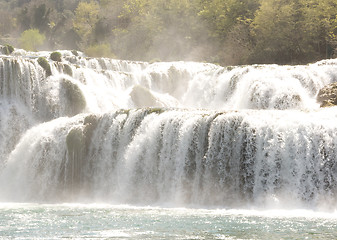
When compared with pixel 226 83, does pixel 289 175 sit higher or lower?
lower

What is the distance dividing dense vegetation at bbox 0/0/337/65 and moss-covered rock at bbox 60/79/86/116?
1930 centimetres

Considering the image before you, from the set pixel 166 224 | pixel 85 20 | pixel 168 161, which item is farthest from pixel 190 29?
pixel 166 224

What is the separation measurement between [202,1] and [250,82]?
2881 centimetres

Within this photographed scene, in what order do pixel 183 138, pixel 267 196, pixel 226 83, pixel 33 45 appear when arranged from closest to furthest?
pixel 267 196, pixel 183 138, pixel 226 83, pixel 33 45

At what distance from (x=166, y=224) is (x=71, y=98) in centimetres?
1672

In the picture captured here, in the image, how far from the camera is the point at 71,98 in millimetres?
28531

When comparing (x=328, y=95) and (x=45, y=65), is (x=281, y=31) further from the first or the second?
(x=45, y=65)

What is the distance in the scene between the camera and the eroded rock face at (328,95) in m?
24.2

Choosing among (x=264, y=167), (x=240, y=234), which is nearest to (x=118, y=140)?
(x=264, y=167)

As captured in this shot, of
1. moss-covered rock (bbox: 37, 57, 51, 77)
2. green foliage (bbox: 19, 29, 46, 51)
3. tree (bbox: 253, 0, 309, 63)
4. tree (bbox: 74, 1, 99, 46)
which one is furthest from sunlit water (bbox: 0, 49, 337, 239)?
tree (bbox: 74, 1, 99, 46)

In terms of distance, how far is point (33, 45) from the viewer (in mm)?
69000

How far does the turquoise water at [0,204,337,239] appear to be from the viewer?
11.6 meters

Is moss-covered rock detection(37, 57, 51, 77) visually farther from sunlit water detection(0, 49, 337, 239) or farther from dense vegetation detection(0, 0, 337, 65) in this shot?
dense vegetation detection(0, 0, 337, 65)

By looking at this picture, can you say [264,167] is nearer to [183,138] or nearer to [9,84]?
[183,138]
